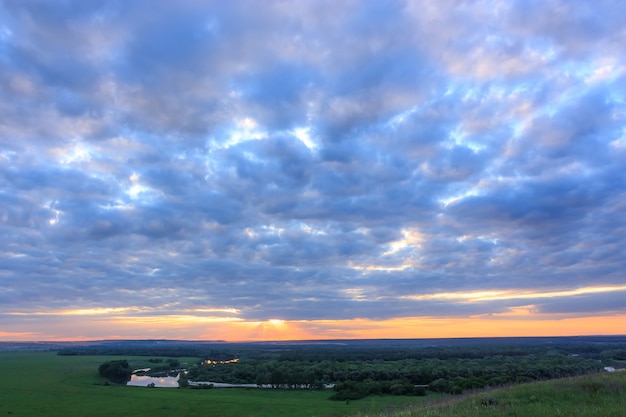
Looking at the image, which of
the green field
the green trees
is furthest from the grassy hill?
the green trees

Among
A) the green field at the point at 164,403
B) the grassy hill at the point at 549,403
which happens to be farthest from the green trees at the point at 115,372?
the grassy hill at the point at 549,403

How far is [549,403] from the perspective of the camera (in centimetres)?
1866

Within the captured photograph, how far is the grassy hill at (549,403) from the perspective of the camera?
1633 centimetres

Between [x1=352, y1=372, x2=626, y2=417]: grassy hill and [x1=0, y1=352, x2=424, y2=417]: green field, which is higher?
[x1=352, y1=372, x2=626, y2=417]: grassy hill

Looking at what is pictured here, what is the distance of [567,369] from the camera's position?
70.1m

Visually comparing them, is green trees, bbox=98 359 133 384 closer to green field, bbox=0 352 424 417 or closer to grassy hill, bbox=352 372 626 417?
green field, bbox=0 352 424 417

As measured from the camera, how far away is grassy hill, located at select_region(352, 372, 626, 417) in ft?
53.6

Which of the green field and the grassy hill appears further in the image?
the green field

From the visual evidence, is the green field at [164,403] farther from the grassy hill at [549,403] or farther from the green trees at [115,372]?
the green trees at [115,372]

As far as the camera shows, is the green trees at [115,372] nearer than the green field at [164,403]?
No

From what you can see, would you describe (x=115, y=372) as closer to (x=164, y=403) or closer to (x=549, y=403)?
(x=164, y=403)

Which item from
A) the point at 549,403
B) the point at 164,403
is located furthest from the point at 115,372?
the point at 549,403

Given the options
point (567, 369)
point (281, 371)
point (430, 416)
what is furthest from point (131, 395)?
point (567, 369)

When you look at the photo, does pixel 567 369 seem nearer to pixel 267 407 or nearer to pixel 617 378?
pixel 267 407
